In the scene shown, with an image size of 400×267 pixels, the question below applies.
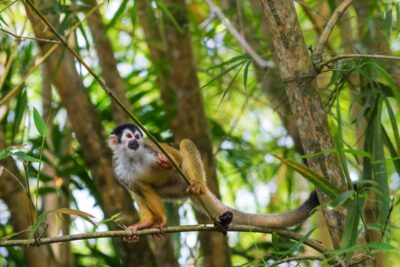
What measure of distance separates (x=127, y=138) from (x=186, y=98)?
696 millimetres

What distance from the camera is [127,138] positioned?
13.3ft

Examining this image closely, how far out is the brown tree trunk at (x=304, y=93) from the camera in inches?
102

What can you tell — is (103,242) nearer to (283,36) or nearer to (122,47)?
(122,47)

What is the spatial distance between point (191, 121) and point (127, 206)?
27.6 inches

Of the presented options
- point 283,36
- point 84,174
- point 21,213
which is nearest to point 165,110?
point 84,174

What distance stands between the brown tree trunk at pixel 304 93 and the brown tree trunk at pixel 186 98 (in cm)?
182

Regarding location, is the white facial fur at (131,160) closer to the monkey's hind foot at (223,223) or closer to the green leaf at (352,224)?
the monkey's hind foot at (223,223)

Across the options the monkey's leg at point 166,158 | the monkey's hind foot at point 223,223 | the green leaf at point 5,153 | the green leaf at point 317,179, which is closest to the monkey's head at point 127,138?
the monkey's leg at point 166,158

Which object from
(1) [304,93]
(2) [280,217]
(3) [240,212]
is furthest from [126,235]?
(3) [240,212]

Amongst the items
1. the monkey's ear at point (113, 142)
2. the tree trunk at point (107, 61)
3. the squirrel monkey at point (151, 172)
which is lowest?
the squirrel monkey at point (151, 172)

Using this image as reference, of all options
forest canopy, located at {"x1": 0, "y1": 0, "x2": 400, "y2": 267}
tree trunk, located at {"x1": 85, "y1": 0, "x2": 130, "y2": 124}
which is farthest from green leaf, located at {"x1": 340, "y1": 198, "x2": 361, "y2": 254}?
tree trunk, located at {"x1": 85, "y1": 0, "x2": 130, "y2": 124}

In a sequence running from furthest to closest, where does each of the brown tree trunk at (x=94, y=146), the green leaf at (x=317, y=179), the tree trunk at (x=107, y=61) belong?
the tree trunk at (x=107, y=61) → the brown tree trunk at (x=94, y=146) → the green leaf at (x=317, y=179)

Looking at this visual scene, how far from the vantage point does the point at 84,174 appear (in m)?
4.73

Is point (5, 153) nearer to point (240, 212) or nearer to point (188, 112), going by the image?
point (240, 212)
